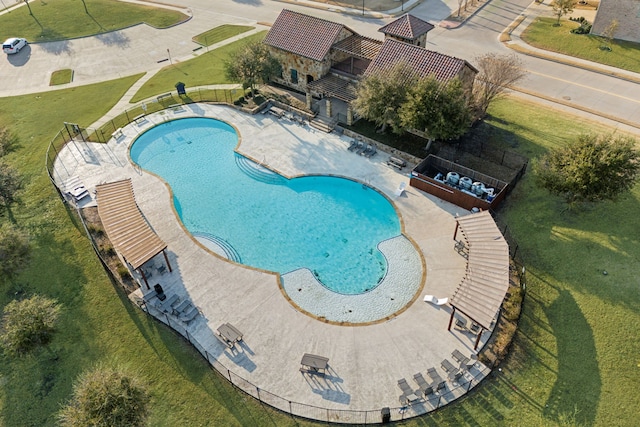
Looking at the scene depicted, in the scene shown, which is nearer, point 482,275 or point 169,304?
point 482,275

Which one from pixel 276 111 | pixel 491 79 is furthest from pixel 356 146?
pixel 491 79

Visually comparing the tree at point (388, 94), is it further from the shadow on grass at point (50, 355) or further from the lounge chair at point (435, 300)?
the shadow on grass at point (50, 355)

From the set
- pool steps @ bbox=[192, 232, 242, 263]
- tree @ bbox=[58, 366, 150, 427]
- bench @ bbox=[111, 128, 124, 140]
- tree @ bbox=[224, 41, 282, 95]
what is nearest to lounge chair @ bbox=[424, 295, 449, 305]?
pool steps @ bbox=[192, 232, 242, 263]

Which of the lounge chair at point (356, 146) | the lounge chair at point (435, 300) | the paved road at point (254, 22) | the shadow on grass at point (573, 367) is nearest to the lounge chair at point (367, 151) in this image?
the lounge chair at point (356, 146)

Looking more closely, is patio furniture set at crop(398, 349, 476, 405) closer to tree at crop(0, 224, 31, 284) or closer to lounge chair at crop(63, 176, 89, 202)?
tree at crop(0, 224, 31, 284)

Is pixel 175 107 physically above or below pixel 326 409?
above

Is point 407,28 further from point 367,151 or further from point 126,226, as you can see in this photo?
point 126,226

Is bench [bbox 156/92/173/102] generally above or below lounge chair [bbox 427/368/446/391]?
above
